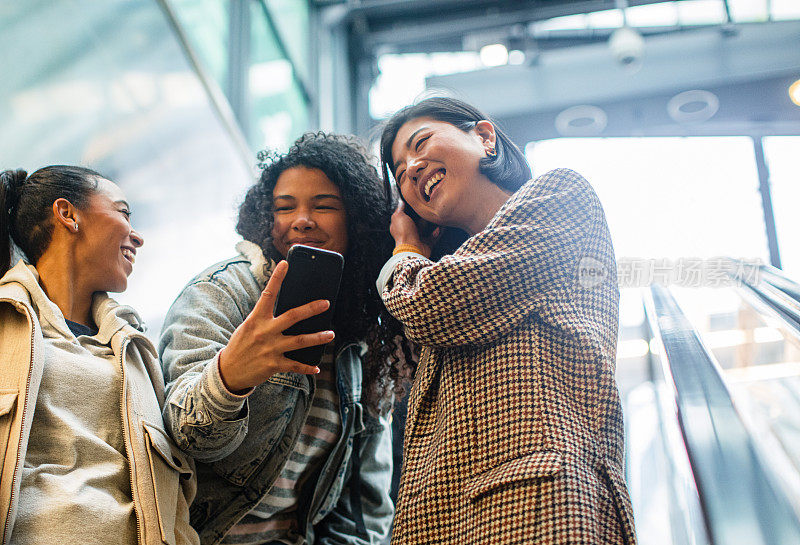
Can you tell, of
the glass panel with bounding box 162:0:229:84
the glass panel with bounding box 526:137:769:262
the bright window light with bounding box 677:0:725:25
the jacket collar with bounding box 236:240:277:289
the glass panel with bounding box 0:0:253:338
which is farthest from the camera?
the bright window light with bounding box 677:0:725:25

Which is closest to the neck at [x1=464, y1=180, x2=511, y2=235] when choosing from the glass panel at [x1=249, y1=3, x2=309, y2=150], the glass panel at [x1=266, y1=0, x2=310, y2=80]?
the glass panel at [x1=249, y1=3, x2=309, y2=150]

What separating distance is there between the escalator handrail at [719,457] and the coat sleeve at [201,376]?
105cm

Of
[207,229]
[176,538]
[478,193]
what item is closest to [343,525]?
[176,538]

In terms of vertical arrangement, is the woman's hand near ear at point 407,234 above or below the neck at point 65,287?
above

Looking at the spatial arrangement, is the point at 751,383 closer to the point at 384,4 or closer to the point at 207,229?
the point at 207,229

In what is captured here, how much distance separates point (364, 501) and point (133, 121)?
2040 mm

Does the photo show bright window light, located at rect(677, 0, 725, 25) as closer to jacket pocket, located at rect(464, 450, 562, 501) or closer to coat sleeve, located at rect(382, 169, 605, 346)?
Result: coat sleeve, located at rect(382, 169, 605, 346)

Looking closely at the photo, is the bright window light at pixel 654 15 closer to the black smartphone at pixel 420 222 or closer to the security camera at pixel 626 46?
the security camera at pixel 626 46

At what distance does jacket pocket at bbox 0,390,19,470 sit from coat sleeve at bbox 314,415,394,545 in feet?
3.52

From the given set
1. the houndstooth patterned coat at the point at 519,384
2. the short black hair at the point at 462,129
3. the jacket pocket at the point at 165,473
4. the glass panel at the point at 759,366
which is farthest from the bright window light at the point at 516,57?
the jacket pocket at the point at 165,473

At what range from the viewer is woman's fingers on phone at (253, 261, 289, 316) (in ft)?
4.80

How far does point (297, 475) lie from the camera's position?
1.95m

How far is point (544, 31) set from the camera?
8.03 metres

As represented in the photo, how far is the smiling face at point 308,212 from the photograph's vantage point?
2117 mm
